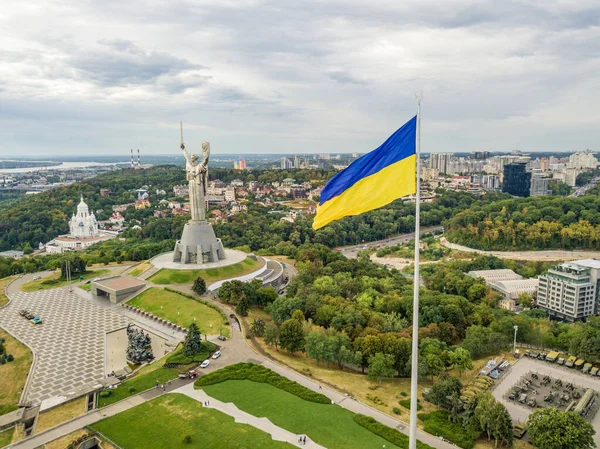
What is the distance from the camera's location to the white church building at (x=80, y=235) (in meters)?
80.9

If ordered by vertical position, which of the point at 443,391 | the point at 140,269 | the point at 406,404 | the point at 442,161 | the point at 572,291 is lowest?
the point at 406,404

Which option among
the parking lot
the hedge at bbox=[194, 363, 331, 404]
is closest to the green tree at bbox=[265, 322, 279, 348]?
the hedge at bbox=[194, 363, 331, 404]

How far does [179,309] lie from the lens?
36.7 meters

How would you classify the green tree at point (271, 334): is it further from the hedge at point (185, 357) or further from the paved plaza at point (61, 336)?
the paved plaza at point (61, 336)

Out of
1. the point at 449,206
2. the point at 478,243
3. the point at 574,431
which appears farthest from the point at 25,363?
the point at 449,206

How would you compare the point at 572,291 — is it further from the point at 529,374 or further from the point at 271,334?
the point at 271,334

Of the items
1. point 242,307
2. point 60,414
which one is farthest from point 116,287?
point 60,414

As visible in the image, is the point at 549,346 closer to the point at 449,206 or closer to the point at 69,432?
the point at 69,432

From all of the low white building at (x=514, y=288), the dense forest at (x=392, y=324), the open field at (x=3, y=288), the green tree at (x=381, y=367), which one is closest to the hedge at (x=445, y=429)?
the green tree at (x=381, y=367)

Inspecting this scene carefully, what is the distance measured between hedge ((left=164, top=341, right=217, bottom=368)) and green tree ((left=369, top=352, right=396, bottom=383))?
33.8 feet

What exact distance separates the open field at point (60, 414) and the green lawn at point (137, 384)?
0.93 meters

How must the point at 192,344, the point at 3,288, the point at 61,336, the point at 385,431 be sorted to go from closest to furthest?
1. the point at 385,431
2. the point at 192,344
3. the point at 61,336
4. the point at 3,288

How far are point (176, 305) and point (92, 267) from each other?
21314mm

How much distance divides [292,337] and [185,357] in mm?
6787
